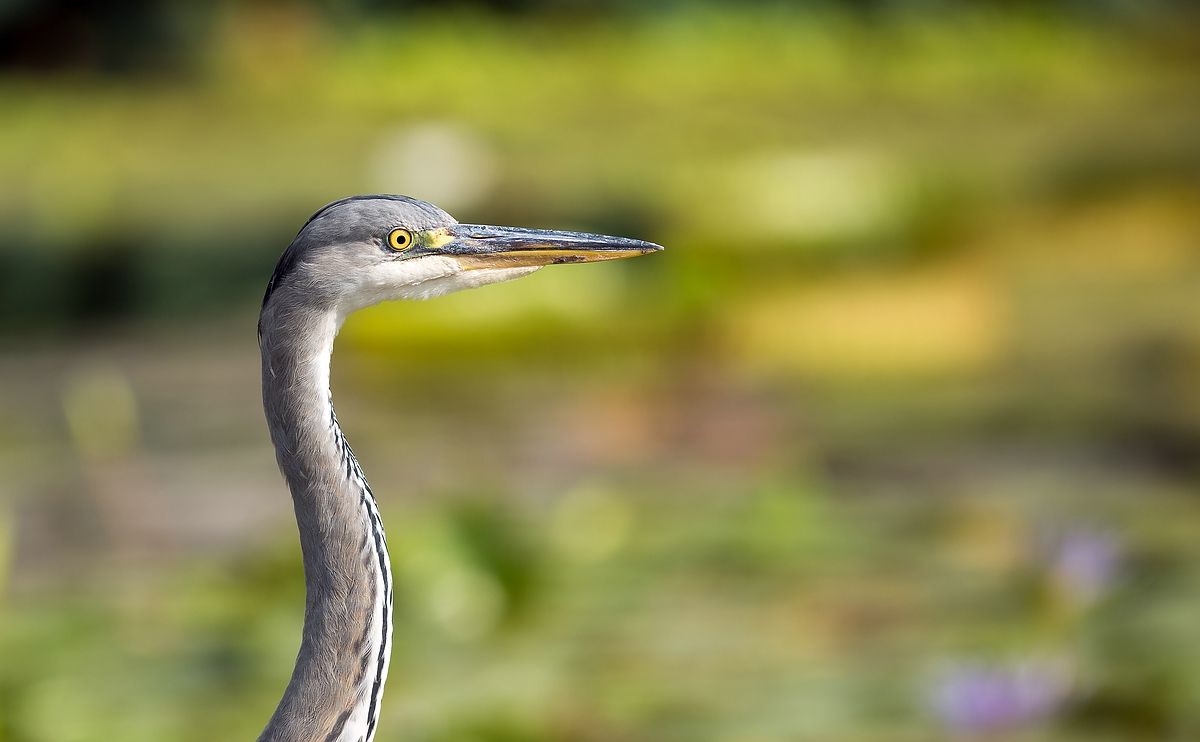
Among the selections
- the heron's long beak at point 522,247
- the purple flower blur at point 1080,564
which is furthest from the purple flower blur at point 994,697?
the heron's long beak at point 522,247

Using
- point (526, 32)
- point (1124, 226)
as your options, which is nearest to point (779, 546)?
point (1124, 226)

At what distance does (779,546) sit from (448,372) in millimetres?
2077

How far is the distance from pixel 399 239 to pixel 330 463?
19cm

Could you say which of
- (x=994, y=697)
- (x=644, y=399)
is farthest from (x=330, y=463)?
(x=644, y=399)

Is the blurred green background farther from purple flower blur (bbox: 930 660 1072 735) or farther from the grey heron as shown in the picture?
the grey heron

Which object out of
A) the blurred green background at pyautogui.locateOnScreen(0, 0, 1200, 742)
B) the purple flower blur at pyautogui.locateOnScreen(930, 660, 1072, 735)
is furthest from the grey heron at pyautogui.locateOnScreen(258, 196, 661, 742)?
the purple flower blur at pyautogui.locateOnScreen(930, 660, 1072, 735)

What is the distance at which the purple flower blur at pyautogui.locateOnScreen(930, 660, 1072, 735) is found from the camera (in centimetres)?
182

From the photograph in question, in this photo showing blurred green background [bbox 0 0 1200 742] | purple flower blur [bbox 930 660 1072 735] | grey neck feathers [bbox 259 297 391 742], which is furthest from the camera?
blurred green background [bbox 0 0 1200 742]

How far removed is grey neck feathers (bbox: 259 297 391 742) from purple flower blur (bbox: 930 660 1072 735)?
0.98 metres

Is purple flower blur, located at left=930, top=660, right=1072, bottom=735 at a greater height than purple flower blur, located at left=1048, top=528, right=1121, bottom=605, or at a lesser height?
lesser

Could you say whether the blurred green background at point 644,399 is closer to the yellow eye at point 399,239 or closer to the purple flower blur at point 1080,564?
the purple flower blur at point 1080,564

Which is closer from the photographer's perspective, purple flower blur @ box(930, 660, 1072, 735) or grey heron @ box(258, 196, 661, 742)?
grey heron @ box(258, 196, 661, 742)

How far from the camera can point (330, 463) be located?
43.8 inches

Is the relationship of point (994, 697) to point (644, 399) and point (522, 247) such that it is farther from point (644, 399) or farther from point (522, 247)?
point (644, 399)
